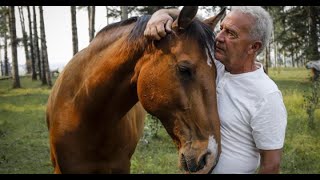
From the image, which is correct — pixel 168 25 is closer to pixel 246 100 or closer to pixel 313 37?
pixel 246 100

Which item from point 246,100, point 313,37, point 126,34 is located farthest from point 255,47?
point 313,37

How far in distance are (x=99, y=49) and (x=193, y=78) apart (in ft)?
3.46

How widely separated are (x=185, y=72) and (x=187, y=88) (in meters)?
0.10

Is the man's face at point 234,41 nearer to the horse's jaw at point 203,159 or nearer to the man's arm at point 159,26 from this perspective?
the man's arm at point 159,26

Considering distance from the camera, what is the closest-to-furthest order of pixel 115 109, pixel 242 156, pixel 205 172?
1. pixel 205 172
2. pixel 242 156
3. pixel 115 109

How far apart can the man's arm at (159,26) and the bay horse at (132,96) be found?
2.3 inches

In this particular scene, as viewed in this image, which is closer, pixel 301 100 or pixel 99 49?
pixel 99 49

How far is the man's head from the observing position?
2092mm

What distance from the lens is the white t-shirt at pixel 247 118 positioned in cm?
200

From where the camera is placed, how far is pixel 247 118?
82.4 inches

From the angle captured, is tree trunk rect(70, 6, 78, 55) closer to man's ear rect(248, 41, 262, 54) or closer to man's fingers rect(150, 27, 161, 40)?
man's fingers rect(150, 27, 161, 40)
